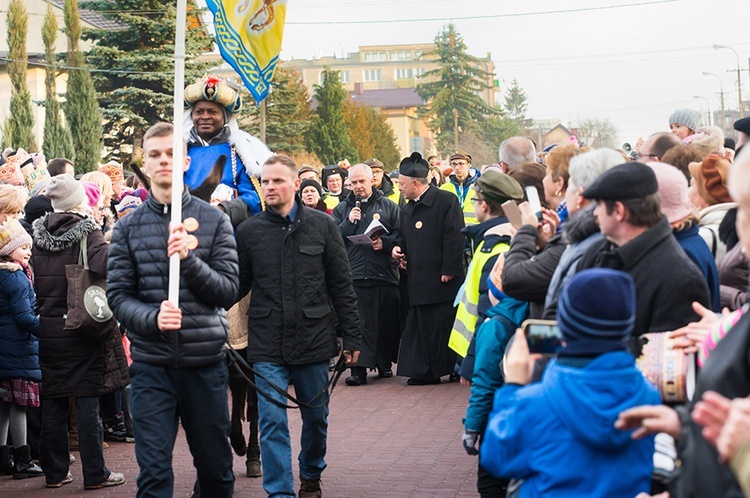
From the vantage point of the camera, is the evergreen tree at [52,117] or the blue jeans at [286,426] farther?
the evergreen tree at [52,117]

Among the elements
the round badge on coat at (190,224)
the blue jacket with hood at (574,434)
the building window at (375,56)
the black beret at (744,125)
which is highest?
the building window at (375,56)

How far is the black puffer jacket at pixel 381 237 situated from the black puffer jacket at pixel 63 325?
532cm

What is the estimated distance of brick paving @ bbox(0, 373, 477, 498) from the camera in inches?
316

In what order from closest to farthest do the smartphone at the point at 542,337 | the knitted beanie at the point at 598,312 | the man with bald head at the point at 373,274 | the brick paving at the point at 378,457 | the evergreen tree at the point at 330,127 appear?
the knitted beanie at the point at 598,312, the smartphone at the point at 542,337, the brick paving at the point at 378,457, the man with bald head at the point at 373,274, the evergreen tree at the point at 330,127

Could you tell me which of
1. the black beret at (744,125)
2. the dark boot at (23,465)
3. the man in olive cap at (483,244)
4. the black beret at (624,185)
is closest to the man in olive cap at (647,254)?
the black beret at (624,185)

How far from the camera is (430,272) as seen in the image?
12.9 m

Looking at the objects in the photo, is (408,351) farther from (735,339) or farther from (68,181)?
(735,339)

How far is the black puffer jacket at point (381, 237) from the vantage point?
13383mm

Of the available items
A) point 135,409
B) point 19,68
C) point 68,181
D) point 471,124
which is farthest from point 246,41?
point 471,124

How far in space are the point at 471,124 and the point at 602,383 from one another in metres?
92.1

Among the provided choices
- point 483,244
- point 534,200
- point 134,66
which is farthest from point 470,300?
point 134,66

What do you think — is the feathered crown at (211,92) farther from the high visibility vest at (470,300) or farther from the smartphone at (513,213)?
the smartphone at (513,213)

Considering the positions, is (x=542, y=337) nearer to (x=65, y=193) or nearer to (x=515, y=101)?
(x=65, y=193)

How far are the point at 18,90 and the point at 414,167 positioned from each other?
30546 mm
